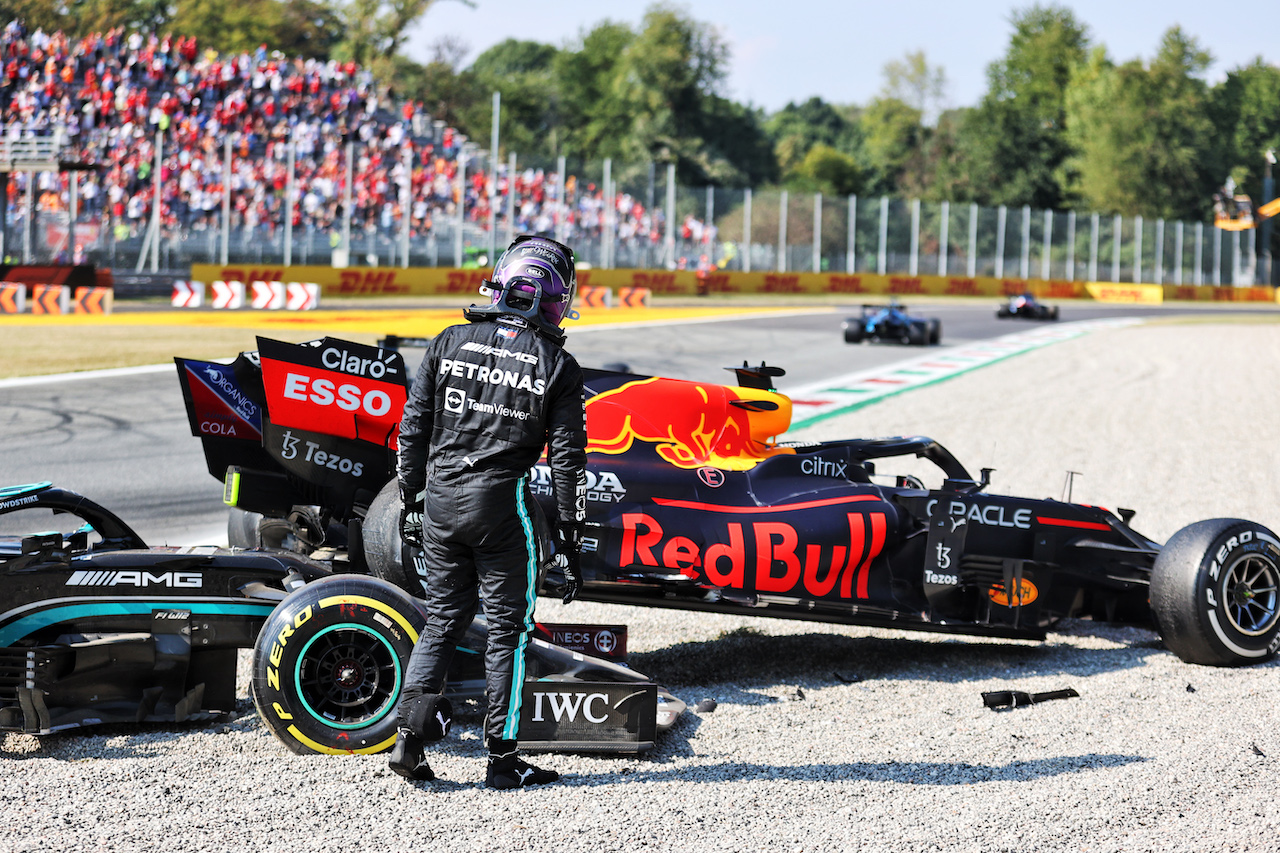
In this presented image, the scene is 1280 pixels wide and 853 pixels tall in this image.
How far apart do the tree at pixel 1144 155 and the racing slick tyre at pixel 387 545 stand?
7615cm

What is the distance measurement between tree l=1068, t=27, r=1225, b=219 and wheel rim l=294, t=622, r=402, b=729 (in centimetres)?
7667

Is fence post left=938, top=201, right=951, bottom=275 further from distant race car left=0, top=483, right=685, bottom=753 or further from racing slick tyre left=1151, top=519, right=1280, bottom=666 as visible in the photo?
distant race car left=0, top=483, right=685, bottom=753

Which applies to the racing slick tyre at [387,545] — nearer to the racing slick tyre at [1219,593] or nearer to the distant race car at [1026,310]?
the racing slick tyre at [1219,593]

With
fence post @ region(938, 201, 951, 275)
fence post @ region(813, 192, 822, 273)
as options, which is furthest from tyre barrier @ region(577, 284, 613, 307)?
fence post @ region(938, 201, 951, 275)

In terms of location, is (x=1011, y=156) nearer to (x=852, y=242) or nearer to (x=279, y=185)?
(x=852, y=242)

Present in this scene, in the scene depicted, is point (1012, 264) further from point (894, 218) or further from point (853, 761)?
point (853, 761)

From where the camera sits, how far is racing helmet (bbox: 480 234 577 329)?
12.4 feet

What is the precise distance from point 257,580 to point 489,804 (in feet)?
4.48

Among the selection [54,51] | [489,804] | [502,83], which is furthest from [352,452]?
[502,83]

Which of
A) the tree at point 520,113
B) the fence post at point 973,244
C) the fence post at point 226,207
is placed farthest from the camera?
the tree at point 520,113

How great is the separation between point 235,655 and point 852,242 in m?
43.3

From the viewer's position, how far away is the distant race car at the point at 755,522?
190 inches

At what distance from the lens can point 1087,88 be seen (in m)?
84.2

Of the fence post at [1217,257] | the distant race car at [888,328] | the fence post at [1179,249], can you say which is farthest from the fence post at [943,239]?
the distant race car at [888,328]
